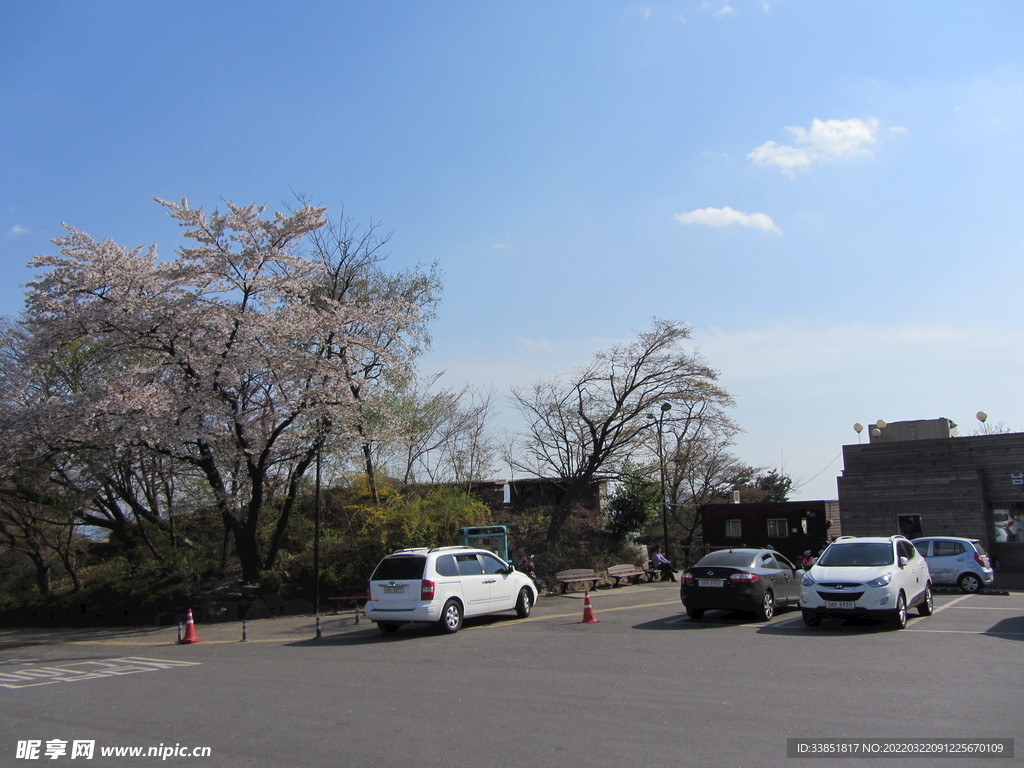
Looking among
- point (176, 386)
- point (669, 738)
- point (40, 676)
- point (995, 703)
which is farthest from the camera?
point (176, 386)

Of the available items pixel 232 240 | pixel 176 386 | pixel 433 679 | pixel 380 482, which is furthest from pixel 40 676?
pixel 380 482

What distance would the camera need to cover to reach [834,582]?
42.7 ft

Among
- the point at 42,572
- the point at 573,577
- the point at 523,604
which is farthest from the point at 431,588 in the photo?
the point at 42,572

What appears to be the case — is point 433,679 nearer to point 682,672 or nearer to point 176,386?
point 682,672

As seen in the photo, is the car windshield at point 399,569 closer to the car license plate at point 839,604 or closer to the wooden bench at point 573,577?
the car license plate at point 839,604

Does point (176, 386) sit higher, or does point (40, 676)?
point (176, 386)

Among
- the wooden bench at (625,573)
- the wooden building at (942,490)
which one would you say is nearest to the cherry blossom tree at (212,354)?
the wooden bench at (625,573)

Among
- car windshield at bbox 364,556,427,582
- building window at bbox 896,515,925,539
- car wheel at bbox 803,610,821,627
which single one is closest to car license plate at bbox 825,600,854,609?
car wheel at bbox 803,610,821,627

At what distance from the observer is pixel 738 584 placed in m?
14.3

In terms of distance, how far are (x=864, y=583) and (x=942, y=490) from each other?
68.6 ft

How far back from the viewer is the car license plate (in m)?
12.8

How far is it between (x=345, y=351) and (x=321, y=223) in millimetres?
3960

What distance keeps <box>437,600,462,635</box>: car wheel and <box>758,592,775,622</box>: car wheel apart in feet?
19.4

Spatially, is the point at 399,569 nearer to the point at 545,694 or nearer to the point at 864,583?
the point at 545,694
